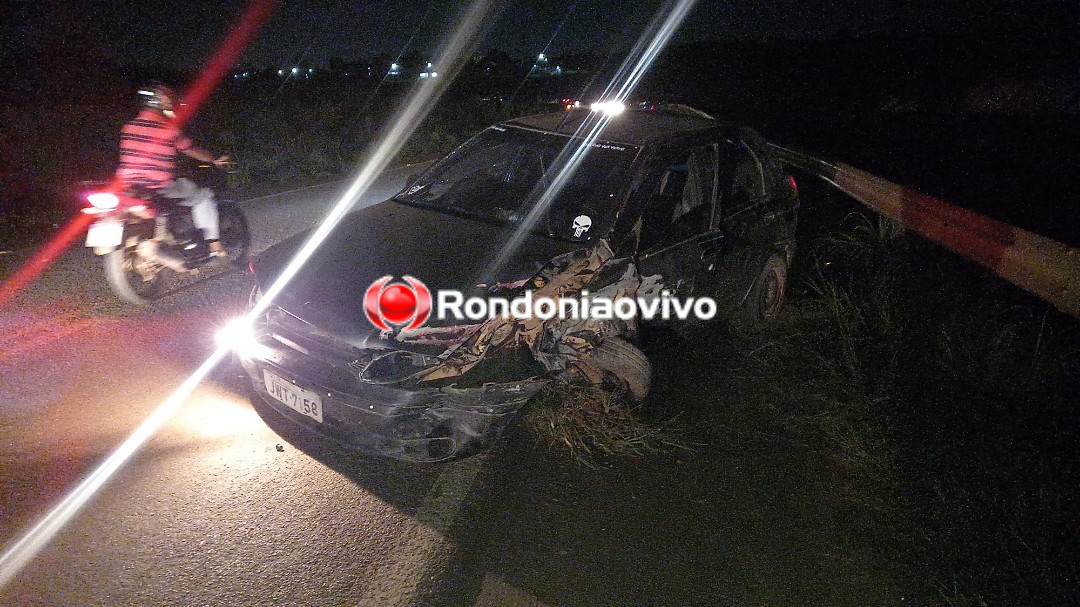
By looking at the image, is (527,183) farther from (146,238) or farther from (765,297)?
(146,238)

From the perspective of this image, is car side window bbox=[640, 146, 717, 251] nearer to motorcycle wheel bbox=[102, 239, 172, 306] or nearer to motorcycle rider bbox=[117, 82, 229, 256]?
motorcycle rider bbox=[117, 82, 229, 256]

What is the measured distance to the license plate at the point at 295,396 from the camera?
3.48 m

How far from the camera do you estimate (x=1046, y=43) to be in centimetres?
1727

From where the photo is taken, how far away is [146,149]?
17.7 ft

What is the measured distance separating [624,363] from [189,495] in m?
2.22

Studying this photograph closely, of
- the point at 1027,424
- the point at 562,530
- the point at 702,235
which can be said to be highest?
the point at 702,235

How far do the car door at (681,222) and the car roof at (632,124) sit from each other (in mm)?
214

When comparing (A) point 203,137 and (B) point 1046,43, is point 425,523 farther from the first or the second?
(B) point 1046,43

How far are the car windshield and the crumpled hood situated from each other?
0.69 ft

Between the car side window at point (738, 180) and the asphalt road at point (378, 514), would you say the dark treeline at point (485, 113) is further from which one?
the asphalt road at point (378, 514)

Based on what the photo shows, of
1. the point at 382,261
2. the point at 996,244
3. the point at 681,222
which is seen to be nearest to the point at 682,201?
the point at 681,222

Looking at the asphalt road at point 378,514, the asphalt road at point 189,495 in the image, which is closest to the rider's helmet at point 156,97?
the asphalt road at point 189,495

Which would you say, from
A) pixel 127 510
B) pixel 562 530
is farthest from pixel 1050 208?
pixel 127 510

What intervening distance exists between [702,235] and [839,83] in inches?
1004
